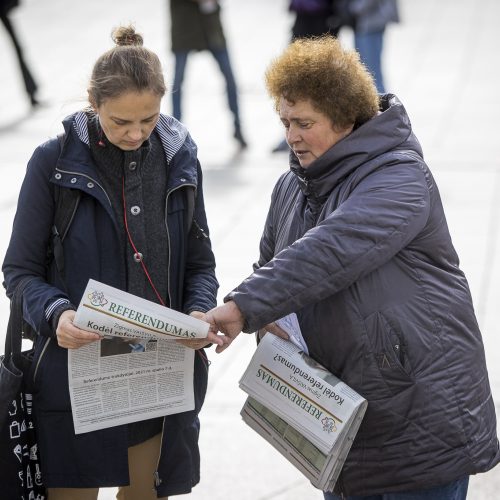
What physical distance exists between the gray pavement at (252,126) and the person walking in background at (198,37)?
0.48 metres

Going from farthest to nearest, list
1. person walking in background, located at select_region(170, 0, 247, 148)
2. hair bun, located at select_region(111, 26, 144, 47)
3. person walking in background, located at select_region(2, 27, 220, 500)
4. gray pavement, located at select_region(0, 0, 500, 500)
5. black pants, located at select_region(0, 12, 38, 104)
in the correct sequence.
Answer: black pants, located at select_region(0, 12, 38, 104) < person walking in background, located at select_region(170, 0, 247, 148) < gray pavement, located at select_region(0, 0, 500, 500) < hair bun, located at select_region(111, 26, 144, 47) < person walking in background, located at select_region(2, 27, 220, 500)

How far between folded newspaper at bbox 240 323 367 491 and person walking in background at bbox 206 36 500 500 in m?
0.06

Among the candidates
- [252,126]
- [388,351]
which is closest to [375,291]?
[388,351]

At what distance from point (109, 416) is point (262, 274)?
2.09 ft

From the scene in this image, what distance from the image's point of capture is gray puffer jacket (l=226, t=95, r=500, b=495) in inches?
98.3

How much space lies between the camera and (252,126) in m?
9.36

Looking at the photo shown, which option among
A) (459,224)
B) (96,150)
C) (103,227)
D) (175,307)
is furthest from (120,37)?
(459,224)

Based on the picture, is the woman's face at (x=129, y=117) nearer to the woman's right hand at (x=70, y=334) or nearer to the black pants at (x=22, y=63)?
the woman's right hand at (x=70, y=334)

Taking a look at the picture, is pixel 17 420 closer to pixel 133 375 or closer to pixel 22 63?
pixel 133 375

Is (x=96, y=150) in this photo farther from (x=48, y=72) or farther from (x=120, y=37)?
(x=48, y=72)

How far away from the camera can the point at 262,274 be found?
8.38 ft

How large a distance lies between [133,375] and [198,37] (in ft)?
19.6

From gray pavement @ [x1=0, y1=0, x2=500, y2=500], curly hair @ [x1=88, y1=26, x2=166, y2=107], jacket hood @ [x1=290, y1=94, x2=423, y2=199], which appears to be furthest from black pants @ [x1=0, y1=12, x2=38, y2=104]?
jacket hood @ [x1=290, y1=94, x2=423, y2=199]

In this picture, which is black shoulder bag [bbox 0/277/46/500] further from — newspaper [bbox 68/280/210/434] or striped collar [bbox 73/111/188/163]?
striped collar [bbox 73/111/188/163]
